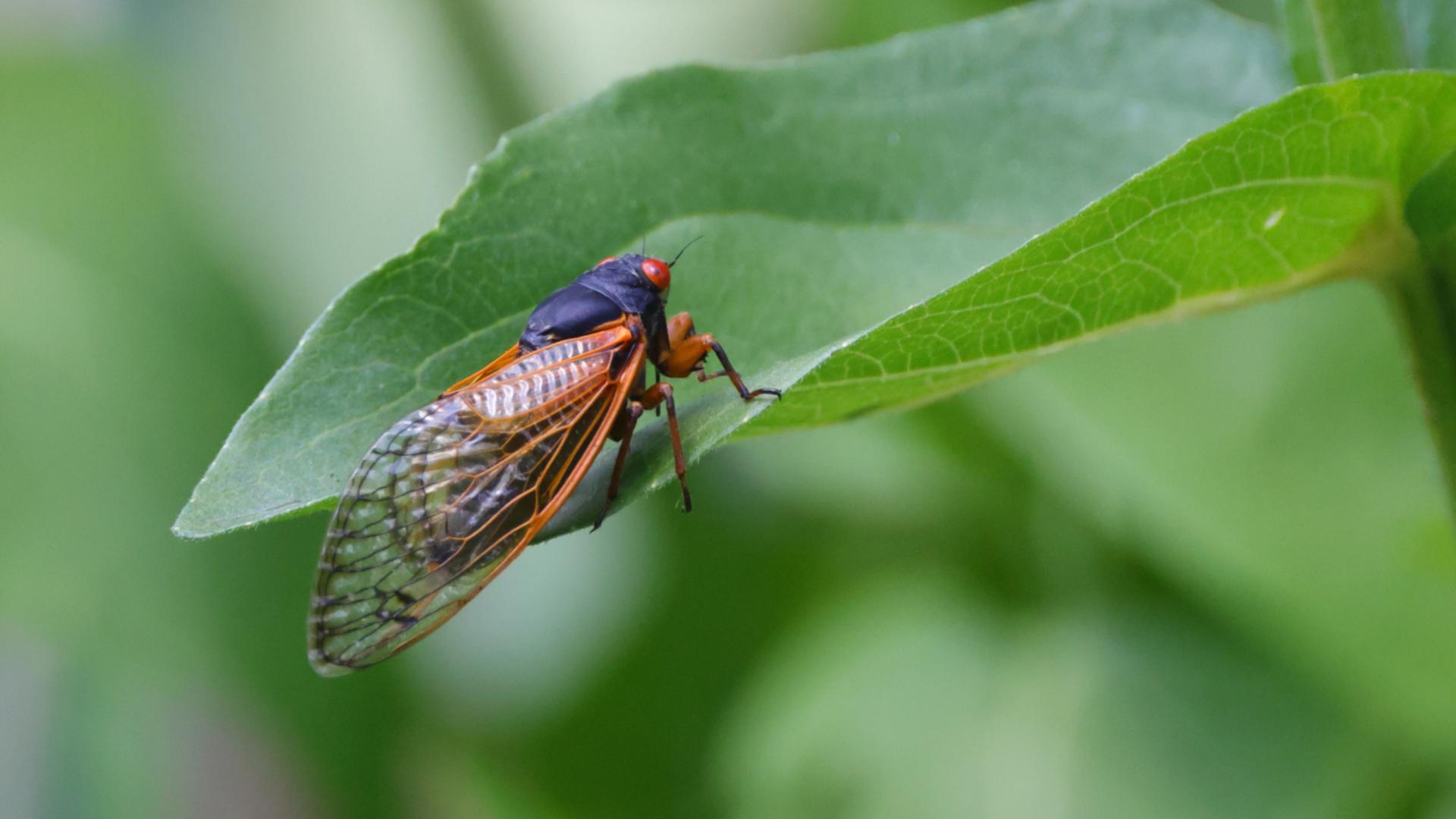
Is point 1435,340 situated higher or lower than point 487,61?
lower

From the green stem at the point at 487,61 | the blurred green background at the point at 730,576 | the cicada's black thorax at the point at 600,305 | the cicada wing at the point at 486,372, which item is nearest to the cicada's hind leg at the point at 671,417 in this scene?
the cicada's black thorax at the point at 600,305

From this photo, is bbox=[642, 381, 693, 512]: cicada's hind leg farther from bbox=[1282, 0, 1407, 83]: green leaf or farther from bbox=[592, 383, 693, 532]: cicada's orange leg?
bbox=[1282, 0, 1407, 83]: green leaf

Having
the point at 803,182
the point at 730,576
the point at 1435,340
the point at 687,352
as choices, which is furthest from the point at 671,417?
the point at 730,576

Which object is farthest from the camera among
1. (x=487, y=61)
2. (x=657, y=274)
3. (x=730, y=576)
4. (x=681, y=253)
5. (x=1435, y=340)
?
(x=487, y=61)

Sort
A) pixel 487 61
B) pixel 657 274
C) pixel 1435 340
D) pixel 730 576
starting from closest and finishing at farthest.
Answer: pixel 1435 340
pixel 657 274
pixel 730 576
pixel 487 61

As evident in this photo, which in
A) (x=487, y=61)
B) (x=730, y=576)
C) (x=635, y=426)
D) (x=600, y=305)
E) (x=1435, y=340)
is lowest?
(x=730, y=576)

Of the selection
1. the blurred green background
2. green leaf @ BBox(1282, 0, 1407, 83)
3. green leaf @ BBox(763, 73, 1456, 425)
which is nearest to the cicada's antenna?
green leaf @ BBox(763, 73, 1456, 425)

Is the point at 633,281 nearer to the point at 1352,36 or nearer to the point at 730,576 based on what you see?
the point at 1352,36
